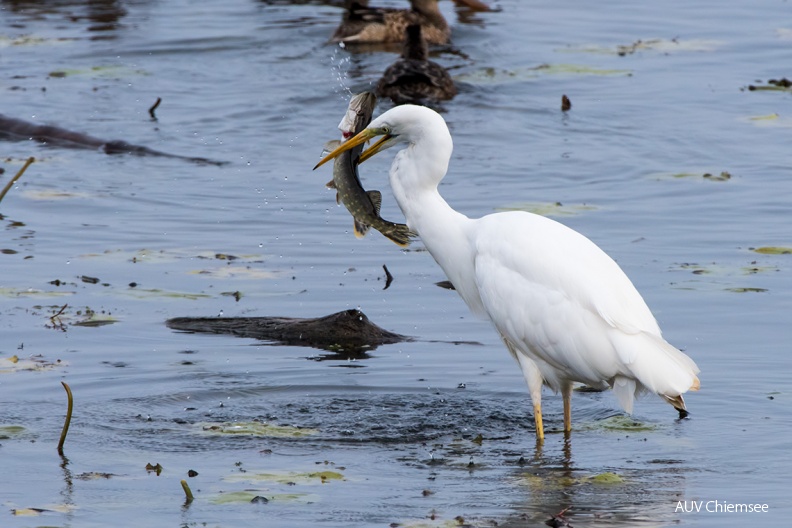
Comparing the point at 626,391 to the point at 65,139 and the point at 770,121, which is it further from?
the point at 65,139

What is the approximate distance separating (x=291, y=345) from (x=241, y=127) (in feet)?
22.6

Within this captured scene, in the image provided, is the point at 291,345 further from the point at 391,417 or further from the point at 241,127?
the point at 241,127

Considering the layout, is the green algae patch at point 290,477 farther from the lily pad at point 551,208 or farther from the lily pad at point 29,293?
the lily pad at point 551,208

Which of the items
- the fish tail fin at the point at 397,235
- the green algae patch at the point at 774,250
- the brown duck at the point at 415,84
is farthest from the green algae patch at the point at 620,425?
the brown duck at the point at 415,84

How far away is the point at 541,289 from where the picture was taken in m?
7.38

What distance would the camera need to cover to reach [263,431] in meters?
7.35

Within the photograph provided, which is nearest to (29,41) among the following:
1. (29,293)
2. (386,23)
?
(386,23)

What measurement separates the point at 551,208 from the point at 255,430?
4.86 meters

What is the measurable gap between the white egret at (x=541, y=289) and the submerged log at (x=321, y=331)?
1187mm

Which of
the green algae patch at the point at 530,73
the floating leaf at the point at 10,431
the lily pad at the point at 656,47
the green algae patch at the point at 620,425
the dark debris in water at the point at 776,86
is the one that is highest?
the floating leaf at the point at 10,431

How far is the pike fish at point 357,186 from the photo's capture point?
24.5ft

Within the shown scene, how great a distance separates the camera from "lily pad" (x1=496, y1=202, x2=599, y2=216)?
11539 millimetres

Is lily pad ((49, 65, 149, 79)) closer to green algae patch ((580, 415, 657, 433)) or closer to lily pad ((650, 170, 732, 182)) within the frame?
lily pad ((650, 170, 732, 182))

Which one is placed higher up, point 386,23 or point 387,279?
point 387,279
